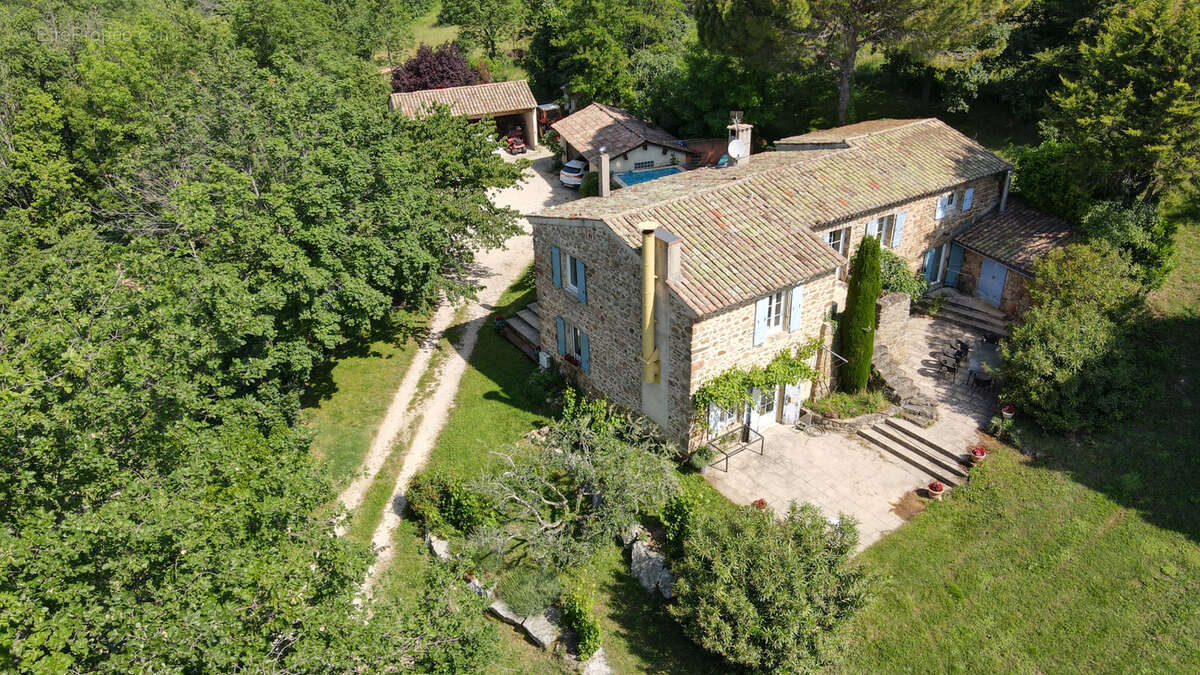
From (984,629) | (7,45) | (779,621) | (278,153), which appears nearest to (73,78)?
(7,45)

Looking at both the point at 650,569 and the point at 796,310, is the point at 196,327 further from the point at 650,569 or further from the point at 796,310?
the point at 796,310

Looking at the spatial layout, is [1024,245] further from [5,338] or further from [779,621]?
[5,338]

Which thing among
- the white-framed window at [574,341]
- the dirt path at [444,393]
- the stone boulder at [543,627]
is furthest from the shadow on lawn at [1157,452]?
the dirt path at [444,393]

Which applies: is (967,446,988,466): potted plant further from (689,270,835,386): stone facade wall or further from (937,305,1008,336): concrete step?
(937,305,1008,336): concrete step

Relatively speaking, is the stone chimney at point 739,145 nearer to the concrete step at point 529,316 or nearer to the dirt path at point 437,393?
the dirt path at point 437,393

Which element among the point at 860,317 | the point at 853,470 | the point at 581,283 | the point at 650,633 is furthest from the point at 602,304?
the point at 650,633

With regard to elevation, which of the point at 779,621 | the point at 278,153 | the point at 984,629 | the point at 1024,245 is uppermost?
the point at 278,153
